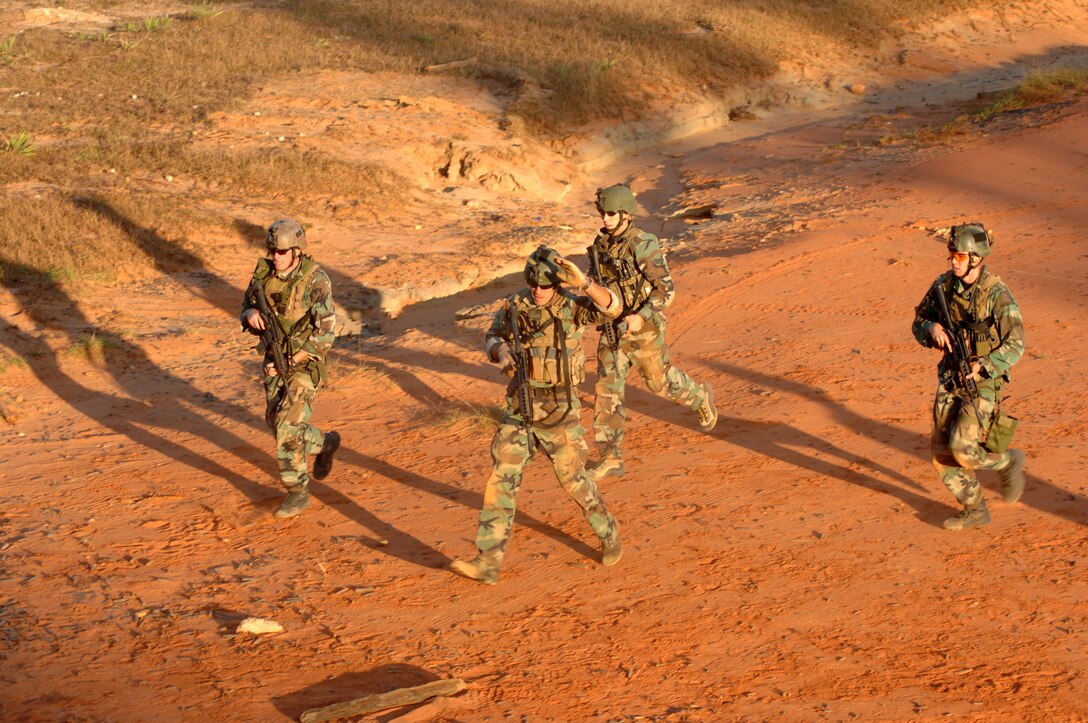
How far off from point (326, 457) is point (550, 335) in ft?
8.30

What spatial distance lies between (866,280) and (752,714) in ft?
24.1

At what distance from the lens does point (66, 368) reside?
1118cm

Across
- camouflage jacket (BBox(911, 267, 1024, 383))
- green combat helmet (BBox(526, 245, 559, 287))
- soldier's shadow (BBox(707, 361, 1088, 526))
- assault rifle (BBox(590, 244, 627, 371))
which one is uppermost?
green combat helmet (BBox(526, 245, 559, 287))

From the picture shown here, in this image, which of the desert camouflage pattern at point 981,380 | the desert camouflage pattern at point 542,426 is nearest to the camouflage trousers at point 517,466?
the desert camouflage pattern at point 542,426

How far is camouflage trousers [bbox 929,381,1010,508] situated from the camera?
6.51 meters

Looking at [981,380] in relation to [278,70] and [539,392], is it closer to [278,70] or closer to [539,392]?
[539,392]

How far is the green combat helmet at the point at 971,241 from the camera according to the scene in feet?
20.6

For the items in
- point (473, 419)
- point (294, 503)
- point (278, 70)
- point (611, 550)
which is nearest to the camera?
point (611, 550)

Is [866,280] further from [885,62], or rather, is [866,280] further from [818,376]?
[885,62]

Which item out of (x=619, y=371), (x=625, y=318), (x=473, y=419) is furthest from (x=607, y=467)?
(x=473, y=419)

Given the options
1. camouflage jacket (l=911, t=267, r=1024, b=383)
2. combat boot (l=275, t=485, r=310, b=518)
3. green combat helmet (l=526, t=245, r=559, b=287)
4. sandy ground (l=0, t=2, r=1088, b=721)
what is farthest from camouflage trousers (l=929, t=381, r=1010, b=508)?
combat boot (l=275, t=485, r=310, b=518)

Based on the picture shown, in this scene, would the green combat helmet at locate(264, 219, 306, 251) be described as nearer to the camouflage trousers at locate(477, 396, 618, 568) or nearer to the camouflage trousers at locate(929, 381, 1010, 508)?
the camouflage trousers at locate(477, 396, 618, 568)

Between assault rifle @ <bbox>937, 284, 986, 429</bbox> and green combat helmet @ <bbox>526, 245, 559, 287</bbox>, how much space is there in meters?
2.27

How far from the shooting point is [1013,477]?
6859 millimetres
